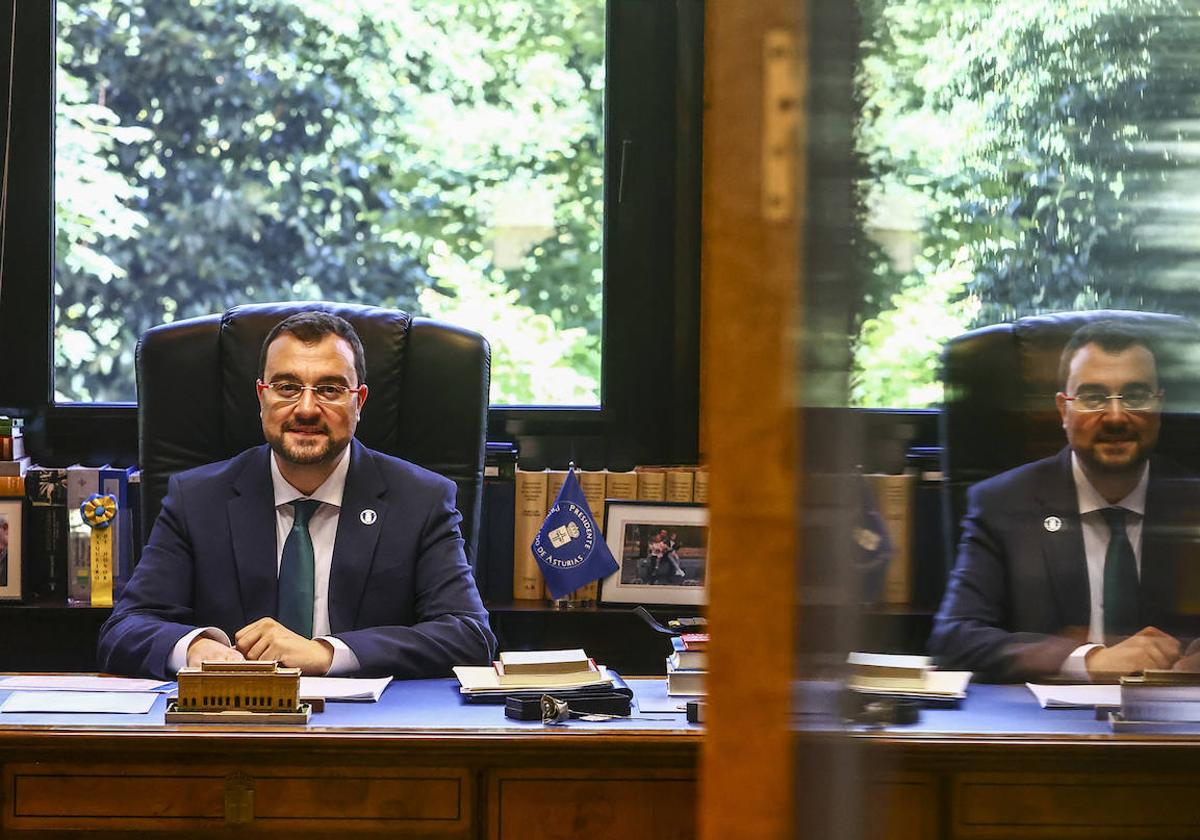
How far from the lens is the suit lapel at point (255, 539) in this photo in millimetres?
2631

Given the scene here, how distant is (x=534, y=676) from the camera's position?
2.24 metres

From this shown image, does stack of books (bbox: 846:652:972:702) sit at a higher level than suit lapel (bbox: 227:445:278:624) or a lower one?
higher

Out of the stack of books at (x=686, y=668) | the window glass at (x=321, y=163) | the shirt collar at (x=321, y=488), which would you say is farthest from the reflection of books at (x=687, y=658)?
the window glass at (x=321, y=163)

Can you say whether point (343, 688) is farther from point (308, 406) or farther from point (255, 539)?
point (308, 406)

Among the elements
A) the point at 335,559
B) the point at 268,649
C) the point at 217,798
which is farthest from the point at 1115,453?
the point at 335,559

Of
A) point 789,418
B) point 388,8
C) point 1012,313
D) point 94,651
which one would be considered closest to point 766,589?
point 789,418

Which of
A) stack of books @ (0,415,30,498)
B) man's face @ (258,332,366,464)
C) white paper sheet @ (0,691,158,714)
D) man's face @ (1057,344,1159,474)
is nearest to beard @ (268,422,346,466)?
man's face @ (258,332,366,464)

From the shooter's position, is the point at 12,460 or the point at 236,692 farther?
the point at 12,460

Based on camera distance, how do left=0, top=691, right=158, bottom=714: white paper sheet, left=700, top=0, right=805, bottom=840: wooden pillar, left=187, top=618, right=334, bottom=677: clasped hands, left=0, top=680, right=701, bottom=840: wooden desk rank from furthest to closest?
left=187, top=618, right=334, bottom=677: clasped hands, left=0, top=691, right=158, bottom=714: white paper sheet, left=0, top=680, right=701, bottom=840: wooden desk, left=700, top=0, right=805, bottom=840: wooden pillar

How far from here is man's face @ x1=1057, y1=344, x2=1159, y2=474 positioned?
0.51m

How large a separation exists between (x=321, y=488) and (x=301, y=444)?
0.32 feet

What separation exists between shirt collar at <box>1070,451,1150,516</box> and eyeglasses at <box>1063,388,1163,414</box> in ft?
0.07

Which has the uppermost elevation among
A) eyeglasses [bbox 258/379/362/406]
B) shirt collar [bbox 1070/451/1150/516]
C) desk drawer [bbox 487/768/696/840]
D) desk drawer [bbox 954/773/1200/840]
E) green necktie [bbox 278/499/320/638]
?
eyeglasses [bbox 258/379/362/406]

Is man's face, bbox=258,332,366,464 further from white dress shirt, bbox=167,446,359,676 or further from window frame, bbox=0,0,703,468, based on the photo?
window frame, bbox=0,0,703,468
